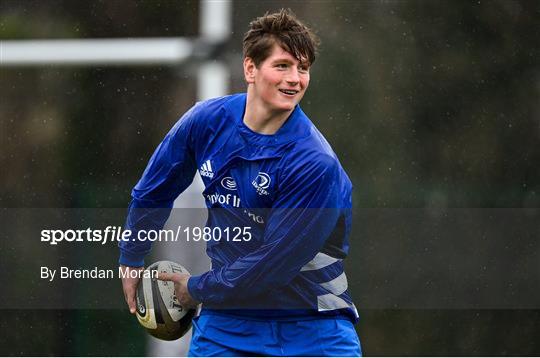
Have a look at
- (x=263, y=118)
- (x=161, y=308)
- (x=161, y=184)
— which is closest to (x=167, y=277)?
(x=161, y=308)

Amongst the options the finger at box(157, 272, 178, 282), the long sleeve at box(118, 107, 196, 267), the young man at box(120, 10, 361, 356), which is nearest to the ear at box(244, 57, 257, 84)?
the young man at box(120, 10, 361, 356)

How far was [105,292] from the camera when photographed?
4617mm

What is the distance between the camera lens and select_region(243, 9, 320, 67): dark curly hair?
103 inches

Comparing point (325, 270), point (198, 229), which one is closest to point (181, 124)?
point (325, 270)

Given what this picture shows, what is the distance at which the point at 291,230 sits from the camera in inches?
102

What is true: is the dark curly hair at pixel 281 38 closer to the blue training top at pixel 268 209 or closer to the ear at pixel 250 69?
the ear at pixel 250 69

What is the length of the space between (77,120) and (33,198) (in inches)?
13.7

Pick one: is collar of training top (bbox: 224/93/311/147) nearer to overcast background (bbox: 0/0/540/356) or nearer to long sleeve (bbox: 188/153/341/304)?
long sleeve (bbox: 188/153/341/304)

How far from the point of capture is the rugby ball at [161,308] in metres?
2.81

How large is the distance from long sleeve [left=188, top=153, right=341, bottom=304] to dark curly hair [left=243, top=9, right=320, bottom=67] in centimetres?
23

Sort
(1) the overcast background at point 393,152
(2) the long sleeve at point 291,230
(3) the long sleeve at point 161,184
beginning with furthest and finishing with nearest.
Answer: (1) the overcast background at point 393,152 → (3) the long sleeve at point 161,184 → (2) the long sleeve at point 291,230

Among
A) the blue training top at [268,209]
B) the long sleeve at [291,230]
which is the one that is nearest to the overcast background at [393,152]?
the blue training top at [268,209]

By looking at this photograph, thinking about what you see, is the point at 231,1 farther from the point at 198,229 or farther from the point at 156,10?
the point at 198,229

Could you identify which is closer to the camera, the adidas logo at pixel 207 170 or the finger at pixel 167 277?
the adidas logo at pixel 207 170
